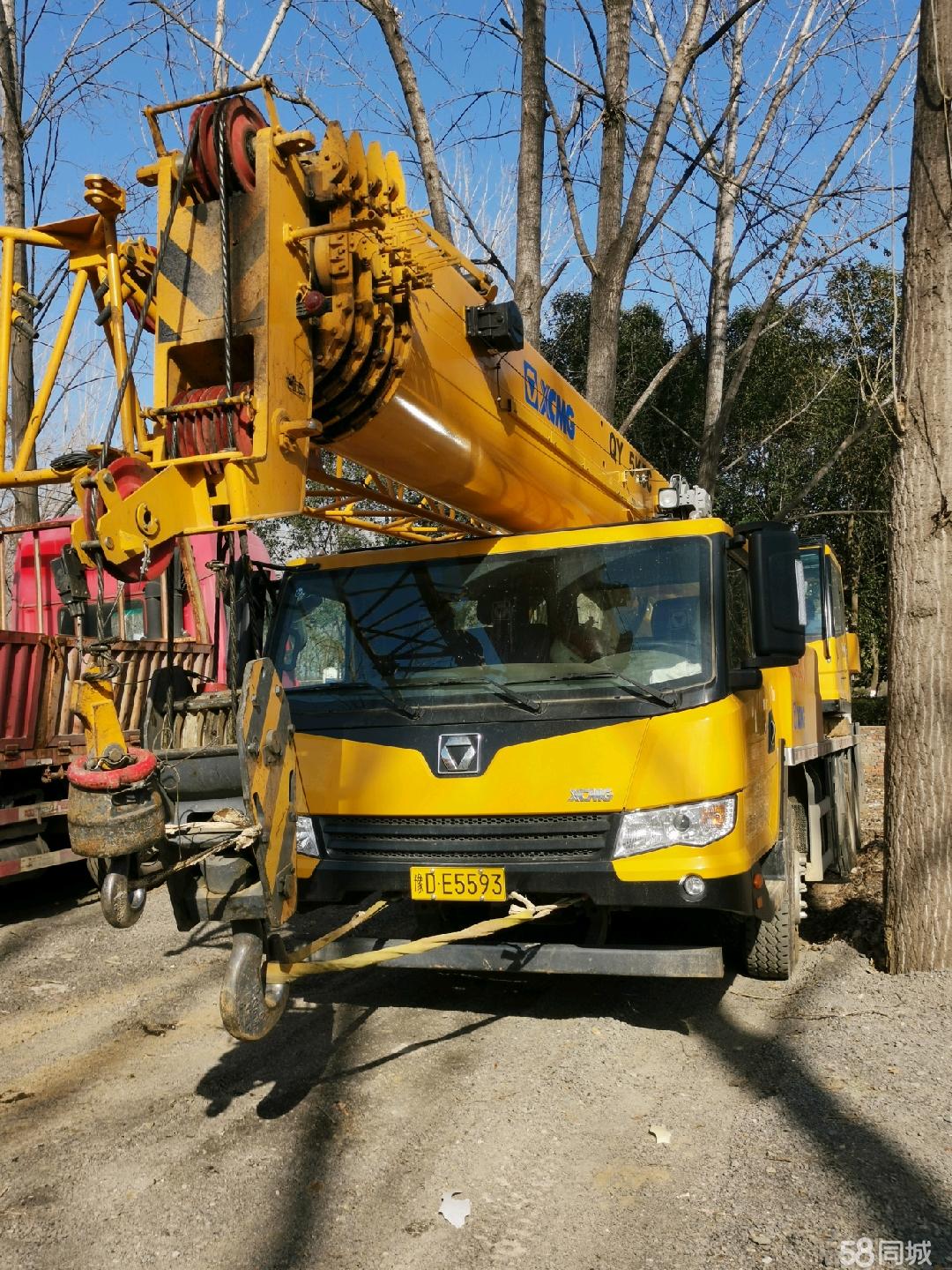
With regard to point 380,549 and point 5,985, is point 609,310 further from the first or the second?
point 5,985

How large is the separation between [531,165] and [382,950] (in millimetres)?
8831

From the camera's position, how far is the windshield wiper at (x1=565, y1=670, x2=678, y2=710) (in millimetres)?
4180

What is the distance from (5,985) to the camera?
591 cm

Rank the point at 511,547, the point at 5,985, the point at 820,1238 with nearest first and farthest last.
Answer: the point at 820,1238, the point at 511,547, the point at 5,985

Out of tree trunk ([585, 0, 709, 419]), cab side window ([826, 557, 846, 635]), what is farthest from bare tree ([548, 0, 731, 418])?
cab side window ([826, 557, 846, 635])

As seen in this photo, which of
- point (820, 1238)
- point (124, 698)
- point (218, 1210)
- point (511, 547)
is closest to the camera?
point (820, 1238)

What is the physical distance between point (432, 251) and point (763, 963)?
147 inches

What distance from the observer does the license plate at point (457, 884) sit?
421cm

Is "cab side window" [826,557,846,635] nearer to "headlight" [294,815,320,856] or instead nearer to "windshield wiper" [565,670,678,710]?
"windshield wiper" [565,670,678,710]

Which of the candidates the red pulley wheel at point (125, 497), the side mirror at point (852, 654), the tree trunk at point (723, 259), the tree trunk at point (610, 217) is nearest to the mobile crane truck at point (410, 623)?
the red pulley wheel at point (125, 497)

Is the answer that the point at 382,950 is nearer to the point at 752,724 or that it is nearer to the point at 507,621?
the point at 507,621

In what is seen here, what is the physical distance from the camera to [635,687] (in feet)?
14.0

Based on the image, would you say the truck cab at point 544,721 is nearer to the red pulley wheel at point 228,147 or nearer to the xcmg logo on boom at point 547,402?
the xcmg logo on boom at point 547,402

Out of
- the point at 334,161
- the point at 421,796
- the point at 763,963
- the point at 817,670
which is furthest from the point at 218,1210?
the point at 817,670
